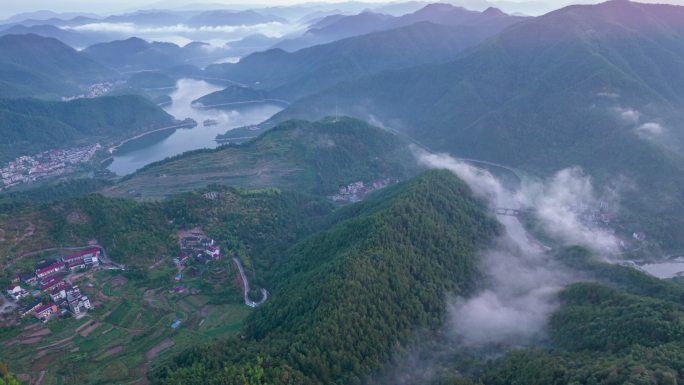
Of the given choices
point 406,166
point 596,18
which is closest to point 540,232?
point 406,166

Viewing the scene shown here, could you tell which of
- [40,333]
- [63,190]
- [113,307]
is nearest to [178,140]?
[63,190]

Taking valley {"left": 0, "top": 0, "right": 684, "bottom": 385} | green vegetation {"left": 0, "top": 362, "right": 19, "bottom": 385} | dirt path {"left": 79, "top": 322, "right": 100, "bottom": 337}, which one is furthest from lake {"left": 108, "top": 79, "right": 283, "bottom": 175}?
green vegetation {"left": 0, "top": 362, "right": 19, "bottom": 385}

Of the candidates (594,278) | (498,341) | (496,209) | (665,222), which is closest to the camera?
(498,341)

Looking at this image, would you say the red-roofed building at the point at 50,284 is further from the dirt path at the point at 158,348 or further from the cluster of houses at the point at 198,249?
the dirt path at the point at 158,348

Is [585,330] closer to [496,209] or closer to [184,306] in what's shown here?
[184,306]

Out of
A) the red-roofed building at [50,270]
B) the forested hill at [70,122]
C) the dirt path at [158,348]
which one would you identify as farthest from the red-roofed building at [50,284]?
the forested hill at [70,122]
